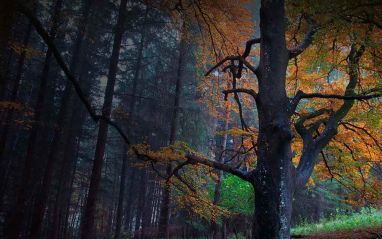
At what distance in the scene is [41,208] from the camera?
9945mm

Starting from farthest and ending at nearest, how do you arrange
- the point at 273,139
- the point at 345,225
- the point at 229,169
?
the point at 345,225
the point at 229,169
the point at 273,139

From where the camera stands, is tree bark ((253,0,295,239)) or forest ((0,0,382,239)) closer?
tree bark ((253,0,295,239))

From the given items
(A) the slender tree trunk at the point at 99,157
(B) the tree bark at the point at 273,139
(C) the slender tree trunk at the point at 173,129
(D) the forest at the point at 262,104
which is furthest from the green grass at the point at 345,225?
(A) the slender tree trunk at the point at 99,157

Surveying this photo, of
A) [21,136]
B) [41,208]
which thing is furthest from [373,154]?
[21,136]

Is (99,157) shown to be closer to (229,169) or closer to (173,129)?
(173,129)

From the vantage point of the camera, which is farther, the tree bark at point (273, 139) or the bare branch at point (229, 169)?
the bare branch at point (229, 169)

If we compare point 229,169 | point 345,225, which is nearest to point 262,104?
point 229,169

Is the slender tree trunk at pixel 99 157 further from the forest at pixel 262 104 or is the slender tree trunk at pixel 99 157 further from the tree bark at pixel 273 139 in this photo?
the tree bark at pixel 273 139

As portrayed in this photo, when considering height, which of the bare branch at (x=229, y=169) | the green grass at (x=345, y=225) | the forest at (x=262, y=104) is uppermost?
the forest at (x=262, y=104)

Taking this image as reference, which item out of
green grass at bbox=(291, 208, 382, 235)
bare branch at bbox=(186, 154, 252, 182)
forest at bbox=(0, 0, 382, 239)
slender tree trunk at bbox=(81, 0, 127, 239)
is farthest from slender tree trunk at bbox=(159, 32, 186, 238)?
bare branch at bbox=(186, 154, 252, 182)

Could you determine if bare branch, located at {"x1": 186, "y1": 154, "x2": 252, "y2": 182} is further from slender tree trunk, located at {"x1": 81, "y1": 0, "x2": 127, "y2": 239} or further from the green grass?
the green grass

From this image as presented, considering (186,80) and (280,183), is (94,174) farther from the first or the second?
(186,80)

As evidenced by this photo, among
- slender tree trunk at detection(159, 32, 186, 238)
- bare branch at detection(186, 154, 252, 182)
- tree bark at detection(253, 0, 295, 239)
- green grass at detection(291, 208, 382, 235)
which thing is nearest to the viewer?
tree bark at detection(253, 0, 295, 239)

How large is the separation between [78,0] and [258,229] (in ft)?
47.5
